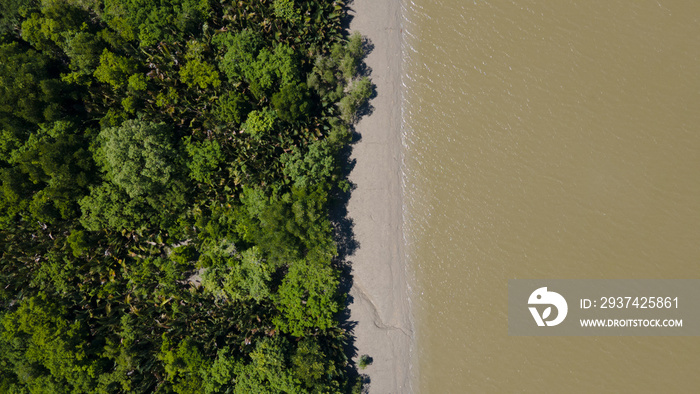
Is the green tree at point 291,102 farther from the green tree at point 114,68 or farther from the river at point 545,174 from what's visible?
the green tree at point 114,68

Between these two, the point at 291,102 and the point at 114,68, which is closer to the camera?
the point at 291,102

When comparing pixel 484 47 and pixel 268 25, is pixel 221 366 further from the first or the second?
pixel 484 47

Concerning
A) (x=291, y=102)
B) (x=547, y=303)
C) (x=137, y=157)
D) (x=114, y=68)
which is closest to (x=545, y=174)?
(x=547, y=303)

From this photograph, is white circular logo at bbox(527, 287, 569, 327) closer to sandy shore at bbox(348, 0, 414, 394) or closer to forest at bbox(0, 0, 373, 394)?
sandy shore at bbox(348, 0, 414, 394)

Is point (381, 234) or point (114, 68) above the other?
point (114, 68)

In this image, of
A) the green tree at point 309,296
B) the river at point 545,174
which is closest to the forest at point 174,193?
the green tree at point 309,296

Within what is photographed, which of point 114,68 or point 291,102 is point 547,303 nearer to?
point 291,102

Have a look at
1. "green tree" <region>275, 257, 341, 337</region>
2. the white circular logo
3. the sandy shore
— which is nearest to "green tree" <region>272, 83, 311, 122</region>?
the sandy shore
